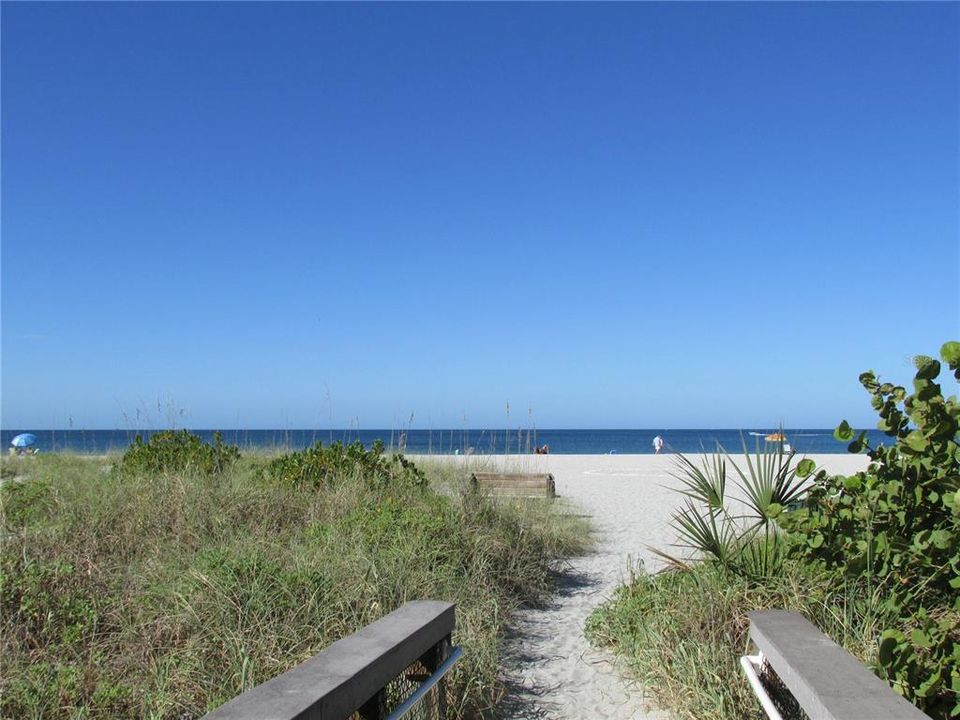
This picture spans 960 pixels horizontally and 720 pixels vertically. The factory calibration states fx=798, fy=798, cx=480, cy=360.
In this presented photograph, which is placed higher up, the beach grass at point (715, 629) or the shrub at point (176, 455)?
the shrub at point (176, 455)

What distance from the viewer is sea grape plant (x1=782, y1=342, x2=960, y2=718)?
11.1ft

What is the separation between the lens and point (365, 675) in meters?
2.45

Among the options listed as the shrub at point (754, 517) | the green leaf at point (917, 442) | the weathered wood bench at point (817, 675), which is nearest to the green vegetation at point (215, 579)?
the shrub at point (754, 517)

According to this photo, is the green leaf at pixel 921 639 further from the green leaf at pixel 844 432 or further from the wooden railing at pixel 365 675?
the wooden railing at pixel 365 675

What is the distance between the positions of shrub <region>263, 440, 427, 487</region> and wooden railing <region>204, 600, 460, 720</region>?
5828 mm

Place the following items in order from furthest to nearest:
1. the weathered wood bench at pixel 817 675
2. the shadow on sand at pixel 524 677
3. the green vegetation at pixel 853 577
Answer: the shadow on sand at pixel 524 677
the green vegetation at pixel 853 577
the weathered wood bench at pixel 817 675

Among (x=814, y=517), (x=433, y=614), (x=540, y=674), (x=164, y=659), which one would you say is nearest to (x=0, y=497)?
(x=164, y=659)

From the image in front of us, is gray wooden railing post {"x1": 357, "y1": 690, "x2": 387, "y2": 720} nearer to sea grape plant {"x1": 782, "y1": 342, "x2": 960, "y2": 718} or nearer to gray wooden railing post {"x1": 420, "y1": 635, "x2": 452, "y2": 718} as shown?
gray wooden railing post {"x1": 420, "y1": 635, "x2": 452, "y2": 718}

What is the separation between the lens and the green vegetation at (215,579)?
13.4ft

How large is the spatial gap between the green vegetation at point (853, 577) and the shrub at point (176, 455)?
18.8 ft

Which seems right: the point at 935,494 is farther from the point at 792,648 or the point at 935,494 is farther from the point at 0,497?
the point at 0,497

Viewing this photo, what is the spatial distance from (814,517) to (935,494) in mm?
776

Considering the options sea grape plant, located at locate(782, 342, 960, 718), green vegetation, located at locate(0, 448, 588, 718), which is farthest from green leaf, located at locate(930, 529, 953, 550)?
green vegetation, located at locate(0, 448, 588, 718)

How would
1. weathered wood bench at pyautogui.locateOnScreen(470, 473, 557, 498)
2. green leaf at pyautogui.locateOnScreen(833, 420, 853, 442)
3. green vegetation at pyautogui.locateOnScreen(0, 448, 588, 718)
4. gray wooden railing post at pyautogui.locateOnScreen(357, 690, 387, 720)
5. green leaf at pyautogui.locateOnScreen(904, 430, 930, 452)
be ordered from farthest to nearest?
weathered wood bench at pyautogui.locateOnScreen(470, 473, 557, 498) < green leaf at pyautogui.locateOnScreen(833, 420, 853, 442) < green vegetation at pyautogui.locateOnScreen(0, 448, 588, 718) < green leaf at pyautogui.locateOnScreen(904, 430, 930, 452) < gray wooden railing post at pyautogui.locateOnScreen(357, 690, 387, 720)
